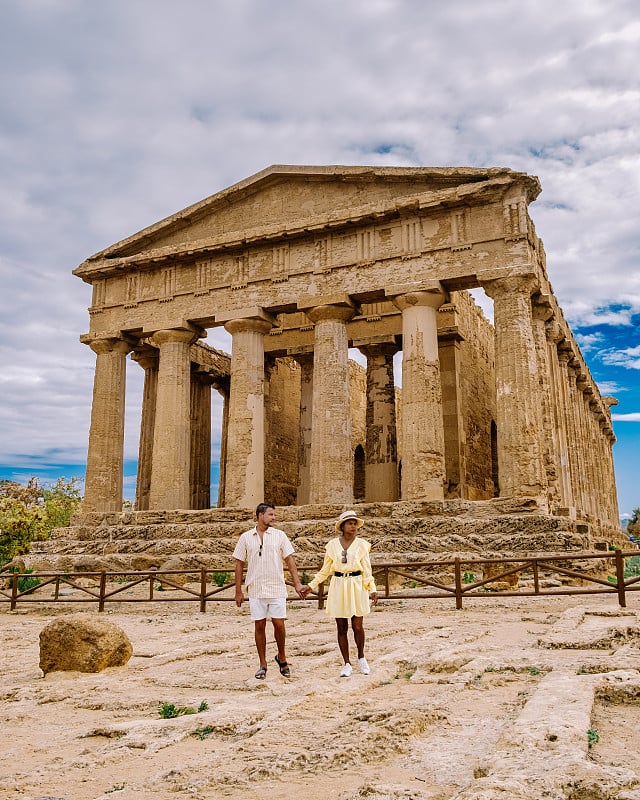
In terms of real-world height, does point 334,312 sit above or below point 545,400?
above

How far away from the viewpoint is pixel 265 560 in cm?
701

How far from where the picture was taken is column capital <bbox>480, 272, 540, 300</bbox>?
17094 millimetres

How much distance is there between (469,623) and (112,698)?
4885mm

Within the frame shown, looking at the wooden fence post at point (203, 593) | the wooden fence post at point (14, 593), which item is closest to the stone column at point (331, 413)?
the wooden fence post at point (203, 593)

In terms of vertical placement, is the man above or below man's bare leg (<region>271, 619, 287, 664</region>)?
above

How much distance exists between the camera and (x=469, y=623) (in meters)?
9.33

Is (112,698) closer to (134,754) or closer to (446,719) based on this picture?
(134,754)

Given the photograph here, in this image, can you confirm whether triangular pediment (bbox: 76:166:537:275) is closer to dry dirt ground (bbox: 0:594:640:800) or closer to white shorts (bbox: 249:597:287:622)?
dry dirt ground (bbox: 0:594:640:800)

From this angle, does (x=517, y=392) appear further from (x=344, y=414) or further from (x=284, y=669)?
(x=284, y=669)

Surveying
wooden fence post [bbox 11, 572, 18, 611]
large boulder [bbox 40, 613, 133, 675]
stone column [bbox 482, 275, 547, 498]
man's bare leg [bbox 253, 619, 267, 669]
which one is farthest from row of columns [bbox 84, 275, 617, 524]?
large boulder [bbox 40, 613, 133, 675]

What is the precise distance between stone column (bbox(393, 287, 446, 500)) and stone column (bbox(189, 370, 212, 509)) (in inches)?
391

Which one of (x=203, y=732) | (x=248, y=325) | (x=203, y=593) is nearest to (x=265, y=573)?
(x=203, y=732)

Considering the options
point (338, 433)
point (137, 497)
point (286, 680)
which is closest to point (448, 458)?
point (338, 433)

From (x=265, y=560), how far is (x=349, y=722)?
250 centimetres
